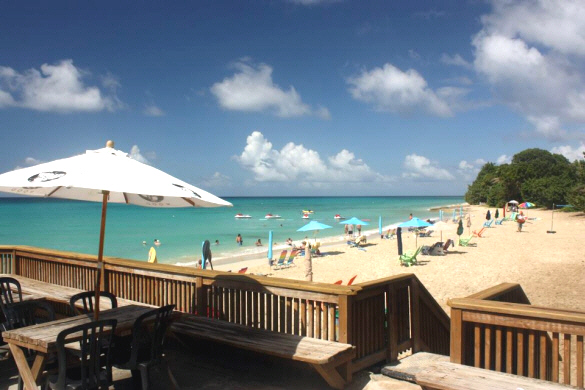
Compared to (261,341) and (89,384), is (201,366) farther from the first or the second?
(89,384)

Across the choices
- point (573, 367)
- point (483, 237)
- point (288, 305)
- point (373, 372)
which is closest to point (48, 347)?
point (288, 305)

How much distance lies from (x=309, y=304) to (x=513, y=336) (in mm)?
1763

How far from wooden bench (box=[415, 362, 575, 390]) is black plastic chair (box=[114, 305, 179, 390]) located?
2.07 meters

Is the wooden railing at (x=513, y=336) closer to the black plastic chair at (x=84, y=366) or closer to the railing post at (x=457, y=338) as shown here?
the railing post at (x=457, y=338)

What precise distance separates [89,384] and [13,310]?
5.56 ft

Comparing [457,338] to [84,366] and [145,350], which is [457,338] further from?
[84,366]

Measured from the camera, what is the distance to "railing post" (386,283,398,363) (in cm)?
464

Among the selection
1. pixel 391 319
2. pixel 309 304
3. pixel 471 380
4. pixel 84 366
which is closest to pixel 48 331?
pixel 84 366

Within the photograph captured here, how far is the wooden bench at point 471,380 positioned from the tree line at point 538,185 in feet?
132

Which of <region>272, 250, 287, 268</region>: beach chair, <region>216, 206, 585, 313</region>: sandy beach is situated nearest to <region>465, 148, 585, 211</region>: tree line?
<region>216, 206, 585, 313</region>: sandy beach

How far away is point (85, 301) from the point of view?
188 inches

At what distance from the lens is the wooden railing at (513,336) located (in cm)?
331

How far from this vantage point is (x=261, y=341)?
4.19 metres

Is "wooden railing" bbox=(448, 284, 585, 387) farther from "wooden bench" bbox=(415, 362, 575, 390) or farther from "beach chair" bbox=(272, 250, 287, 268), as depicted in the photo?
"beach chair" bbox=(272, 250, 287, 268)
